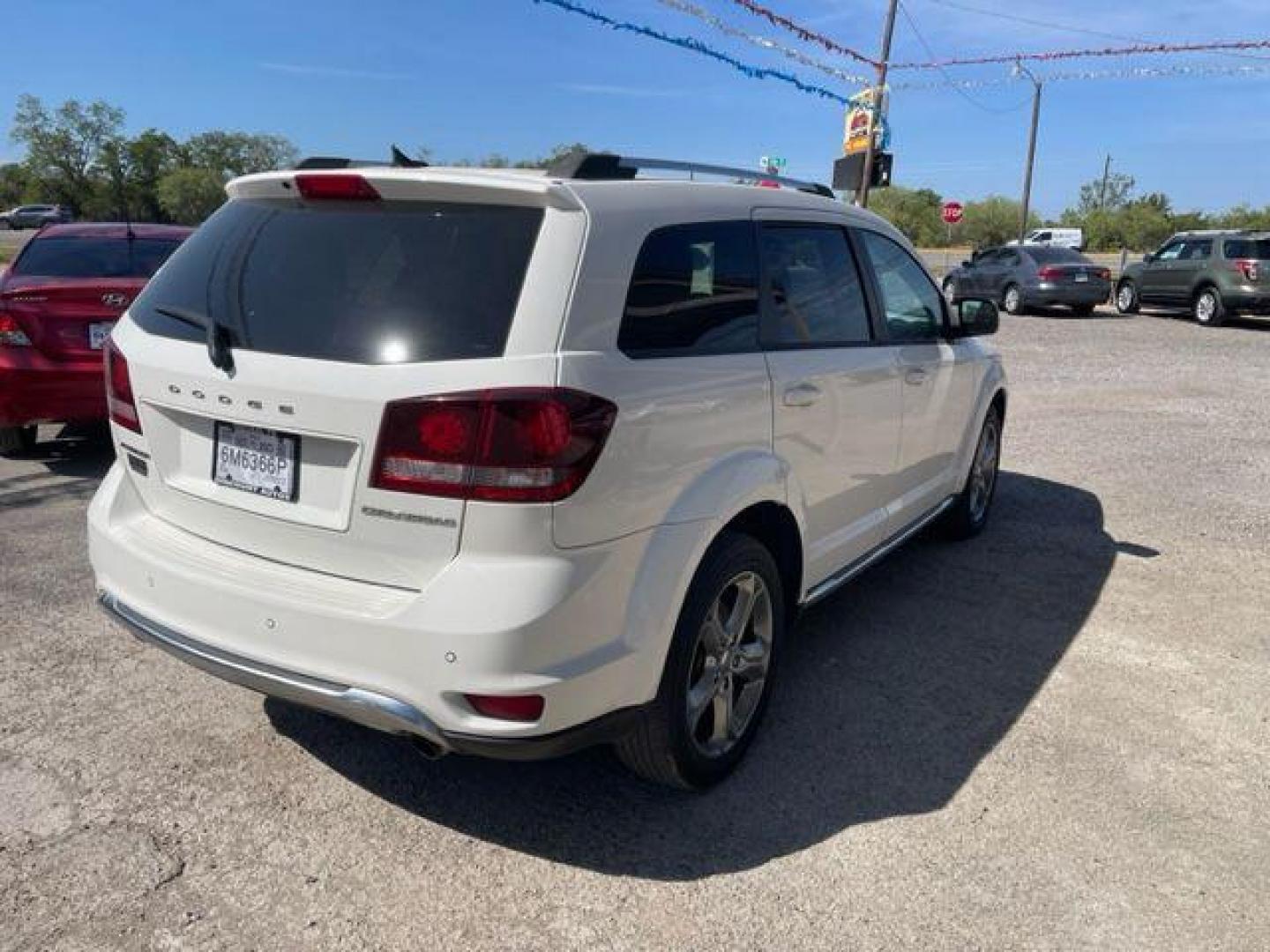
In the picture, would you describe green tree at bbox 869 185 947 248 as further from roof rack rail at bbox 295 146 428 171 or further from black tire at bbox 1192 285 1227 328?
roof rack rail at bbox 295 146 428 171

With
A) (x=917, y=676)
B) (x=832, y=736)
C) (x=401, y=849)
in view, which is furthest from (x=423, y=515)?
(x=917, y=676)

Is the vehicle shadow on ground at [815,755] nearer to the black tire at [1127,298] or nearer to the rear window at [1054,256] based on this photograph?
the rear window at [1054,256]

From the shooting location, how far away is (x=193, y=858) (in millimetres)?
2701

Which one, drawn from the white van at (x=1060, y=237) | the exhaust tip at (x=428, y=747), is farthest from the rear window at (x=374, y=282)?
the white van at (x=1060, y=237)

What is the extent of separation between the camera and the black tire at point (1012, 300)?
2183 centimetres

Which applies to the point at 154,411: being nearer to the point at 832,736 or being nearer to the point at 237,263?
the point at 237,263

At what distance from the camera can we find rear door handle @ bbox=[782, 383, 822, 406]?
10.7ft

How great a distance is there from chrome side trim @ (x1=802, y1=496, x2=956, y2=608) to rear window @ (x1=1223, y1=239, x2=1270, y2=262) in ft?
59.4

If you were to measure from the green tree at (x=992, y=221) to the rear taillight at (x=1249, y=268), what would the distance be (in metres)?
52.9

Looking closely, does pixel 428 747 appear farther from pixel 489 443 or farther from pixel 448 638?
pixel 489 443

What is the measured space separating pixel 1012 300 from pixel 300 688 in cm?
2216

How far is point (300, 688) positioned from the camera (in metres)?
2.51

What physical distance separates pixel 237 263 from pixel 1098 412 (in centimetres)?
940

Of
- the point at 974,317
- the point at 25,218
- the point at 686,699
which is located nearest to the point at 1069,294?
the point at 974,317
